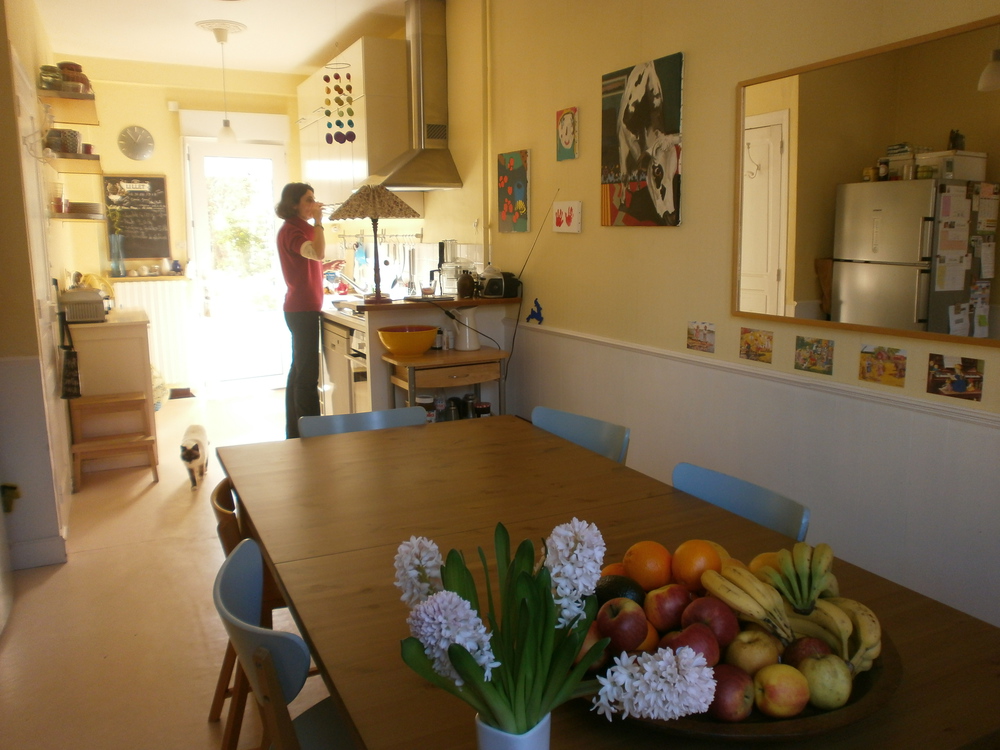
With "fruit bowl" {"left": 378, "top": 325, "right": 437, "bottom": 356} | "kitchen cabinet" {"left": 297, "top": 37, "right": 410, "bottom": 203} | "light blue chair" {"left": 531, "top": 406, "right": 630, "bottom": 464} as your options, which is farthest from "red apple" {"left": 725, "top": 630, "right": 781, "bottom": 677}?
"kitchen cabinet" {"left": 297, "top": 37, "right": 410, "bottom": 203}

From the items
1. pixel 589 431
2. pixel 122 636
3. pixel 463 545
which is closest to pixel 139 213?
pixel 122 636

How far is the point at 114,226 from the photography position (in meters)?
6.58

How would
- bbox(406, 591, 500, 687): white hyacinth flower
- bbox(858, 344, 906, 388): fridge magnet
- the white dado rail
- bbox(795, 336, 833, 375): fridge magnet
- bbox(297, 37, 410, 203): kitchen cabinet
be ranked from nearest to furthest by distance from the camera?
bbox(406, 591, 500, 687): white hyacinth flower
the white dado rail
bbox(858, 344, 906, 388): fridge magnet
bbox(795, 336, 833, 375): fridge magnet
bbox(297, 37, 410, 203): kitchen cabinet

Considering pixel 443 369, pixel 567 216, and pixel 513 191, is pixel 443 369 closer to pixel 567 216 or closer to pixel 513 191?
pixel 567 216

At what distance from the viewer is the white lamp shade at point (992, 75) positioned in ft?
6.47

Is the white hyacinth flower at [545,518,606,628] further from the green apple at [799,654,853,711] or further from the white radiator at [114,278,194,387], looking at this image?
the white radiator at [114,278,194,387]

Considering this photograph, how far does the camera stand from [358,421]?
267 centimetres

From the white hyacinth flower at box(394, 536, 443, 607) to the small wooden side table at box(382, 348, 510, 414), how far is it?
9.71 ft

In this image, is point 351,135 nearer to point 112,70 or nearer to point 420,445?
point 112,70

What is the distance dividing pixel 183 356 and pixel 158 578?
402cm

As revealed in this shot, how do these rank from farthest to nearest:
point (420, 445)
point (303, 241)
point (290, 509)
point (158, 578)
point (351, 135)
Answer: point (351, 135), point (303, 241), point (158, 578), point (420, 445), point (290, 509)

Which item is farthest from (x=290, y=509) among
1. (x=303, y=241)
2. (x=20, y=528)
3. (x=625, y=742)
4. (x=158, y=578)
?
(x=303, y=241)

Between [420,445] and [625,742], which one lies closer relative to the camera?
[625,742]

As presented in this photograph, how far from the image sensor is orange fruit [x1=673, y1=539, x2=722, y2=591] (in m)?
1.14
